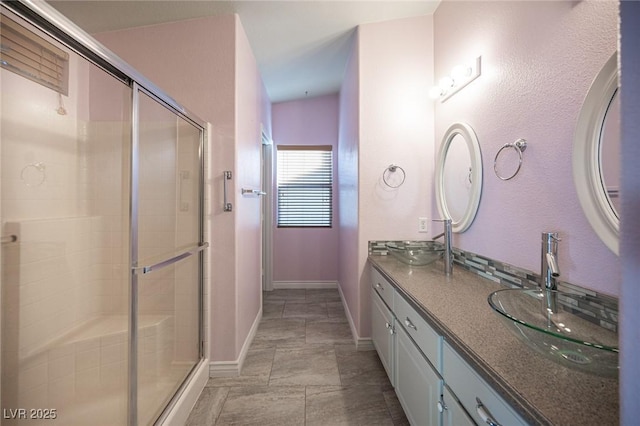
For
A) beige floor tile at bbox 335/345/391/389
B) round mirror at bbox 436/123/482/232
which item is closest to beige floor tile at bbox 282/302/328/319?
beige floor tile at bbox 335/345/391/389

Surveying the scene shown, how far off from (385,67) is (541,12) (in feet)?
3.93

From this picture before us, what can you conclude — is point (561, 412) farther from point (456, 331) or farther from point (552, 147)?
point (552, 147)

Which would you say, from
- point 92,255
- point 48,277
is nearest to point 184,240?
point 92,255

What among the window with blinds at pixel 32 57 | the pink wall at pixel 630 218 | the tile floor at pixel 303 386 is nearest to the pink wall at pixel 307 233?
the tile floor at pixel 303 386

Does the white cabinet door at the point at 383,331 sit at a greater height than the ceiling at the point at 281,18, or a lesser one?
lesser

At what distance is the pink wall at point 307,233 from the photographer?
3969 millimetres

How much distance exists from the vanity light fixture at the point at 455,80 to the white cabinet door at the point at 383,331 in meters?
1.55

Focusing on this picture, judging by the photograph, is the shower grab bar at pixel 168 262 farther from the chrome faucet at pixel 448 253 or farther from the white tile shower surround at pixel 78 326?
the chrome faucet at pixel 448 253

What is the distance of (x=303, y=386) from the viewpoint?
6.18 feet

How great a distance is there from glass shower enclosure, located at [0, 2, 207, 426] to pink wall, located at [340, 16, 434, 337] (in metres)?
1.30

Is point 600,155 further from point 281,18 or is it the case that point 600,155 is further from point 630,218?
point 281,18

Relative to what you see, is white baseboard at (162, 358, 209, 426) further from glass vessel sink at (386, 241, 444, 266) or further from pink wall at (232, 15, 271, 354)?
glass vessel sink at (386, 241, 444, 266)

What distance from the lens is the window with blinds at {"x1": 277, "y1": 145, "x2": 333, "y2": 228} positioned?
4.01 meters

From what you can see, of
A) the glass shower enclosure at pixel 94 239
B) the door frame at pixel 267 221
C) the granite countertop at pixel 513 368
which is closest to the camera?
the granite countertop at pixel 513 368
